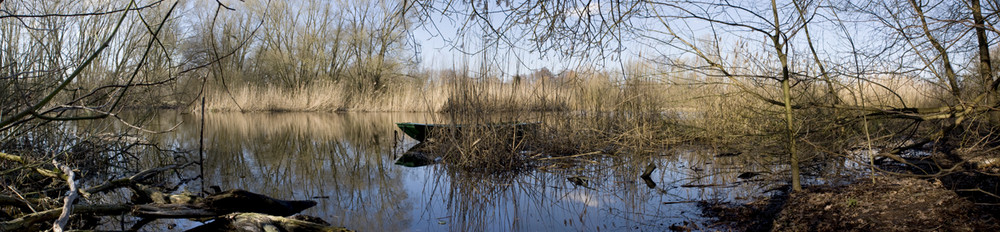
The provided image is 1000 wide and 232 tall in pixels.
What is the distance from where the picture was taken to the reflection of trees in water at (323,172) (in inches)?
134

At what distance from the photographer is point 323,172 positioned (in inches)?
198

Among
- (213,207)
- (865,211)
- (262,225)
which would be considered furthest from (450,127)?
(865,211)

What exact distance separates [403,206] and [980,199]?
10.2 ft

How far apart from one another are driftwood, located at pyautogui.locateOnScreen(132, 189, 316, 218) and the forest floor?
2.42m

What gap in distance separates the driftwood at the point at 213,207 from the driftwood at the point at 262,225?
5.9 inches

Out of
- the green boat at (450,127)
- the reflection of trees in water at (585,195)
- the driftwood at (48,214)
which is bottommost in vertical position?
the reflection of trees in water at (585,195)

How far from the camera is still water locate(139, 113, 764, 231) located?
3.12 meters

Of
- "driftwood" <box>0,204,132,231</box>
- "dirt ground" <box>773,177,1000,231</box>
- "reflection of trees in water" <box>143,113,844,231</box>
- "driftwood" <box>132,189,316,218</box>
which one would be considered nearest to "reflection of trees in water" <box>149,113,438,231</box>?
"reflection of trees in water" <box>143,113,844,231</box>

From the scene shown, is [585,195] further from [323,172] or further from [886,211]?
[323,172]

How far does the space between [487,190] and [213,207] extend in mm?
1782

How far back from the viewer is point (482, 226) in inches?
121

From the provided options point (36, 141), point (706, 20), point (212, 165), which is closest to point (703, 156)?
point (706, 20)

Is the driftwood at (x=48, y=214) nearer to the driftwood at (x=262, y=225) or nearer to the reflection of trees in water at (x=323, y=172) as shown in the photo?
the driftwood at (x=262, y=225)

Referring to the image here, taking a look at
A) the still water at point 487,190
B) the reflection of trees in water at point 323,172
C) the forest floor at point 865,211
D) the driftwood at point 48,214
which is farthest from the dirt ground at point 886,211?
the driftwood at point 48,214
